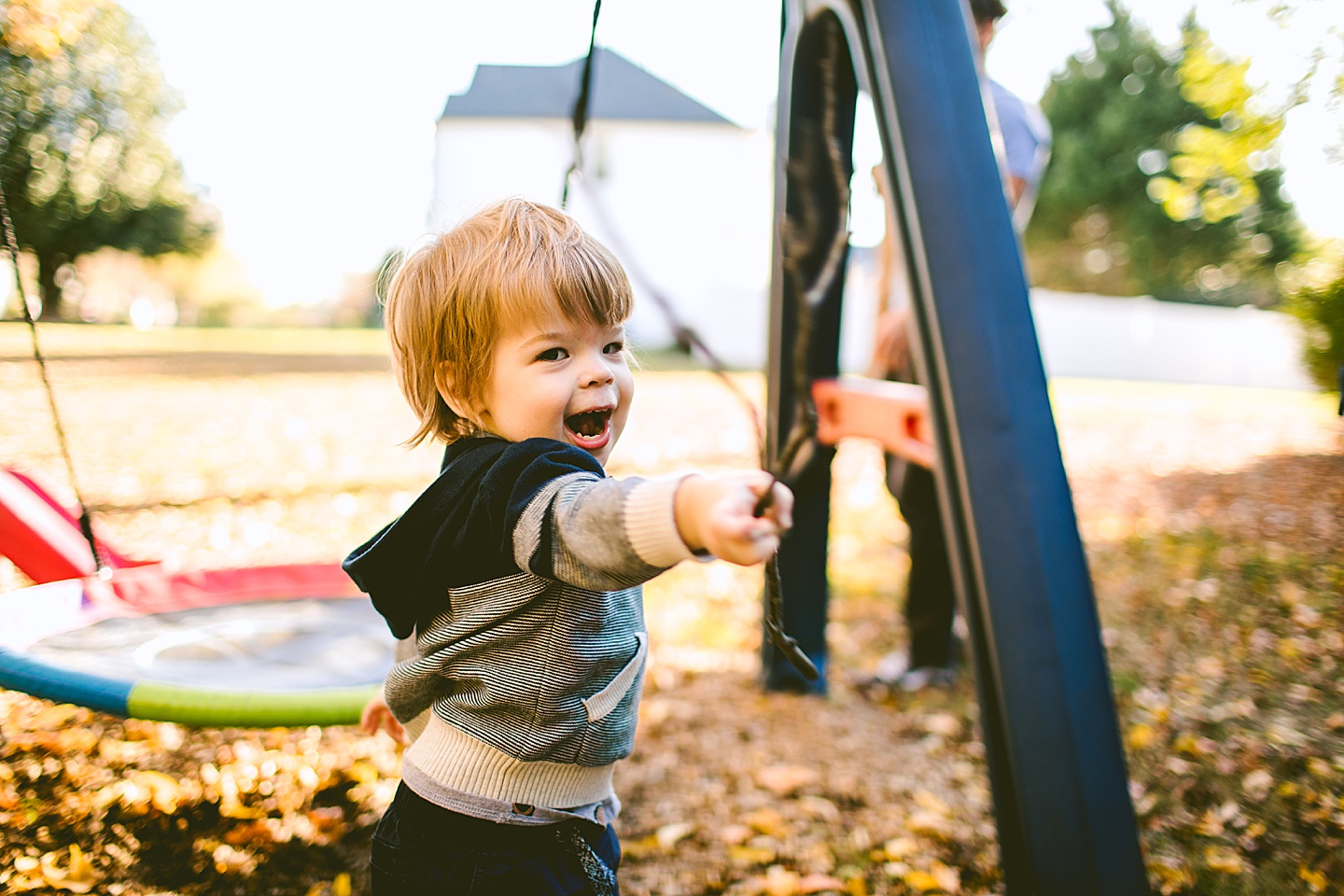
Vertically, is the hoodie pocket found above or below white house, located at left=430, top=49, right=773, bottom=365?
below

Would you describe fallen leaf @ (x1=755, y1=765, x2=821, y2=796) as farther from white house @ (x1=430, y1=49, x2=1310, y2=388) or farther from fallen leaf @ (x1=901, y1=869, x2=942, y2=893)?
white house @ (x1=430, y1=49, x2=1310, y2=388)

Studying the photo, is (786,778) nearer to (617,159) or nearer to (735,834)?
(735,834)

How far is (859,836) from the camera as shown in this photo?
2.20 meters

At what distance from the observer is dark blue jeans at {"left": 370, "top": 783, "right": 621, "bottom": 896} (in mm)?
1152

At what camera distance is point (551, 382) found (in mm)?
1107

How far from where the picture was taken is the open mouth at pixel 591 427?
1.16 metres

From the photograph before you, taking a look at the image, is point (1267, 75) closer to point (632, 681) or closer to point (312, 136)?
A: point (632, 681)

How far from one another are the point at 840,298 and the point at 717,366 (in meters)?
1.63

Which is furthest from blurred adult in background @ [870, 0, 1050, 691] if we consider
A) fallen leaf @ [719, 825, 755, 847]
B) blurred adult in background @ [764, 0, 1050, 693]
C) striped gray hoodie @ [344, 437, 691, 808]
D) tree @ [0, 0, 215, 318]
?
tree @ [0, 0, 215, 318]

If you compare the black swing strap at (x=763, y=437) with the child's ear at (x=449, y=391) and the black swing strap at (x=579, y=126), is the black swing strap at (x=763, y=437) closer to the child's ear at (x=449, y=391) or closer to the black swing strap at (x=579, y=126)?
the child's ear at (x=449, y=391)

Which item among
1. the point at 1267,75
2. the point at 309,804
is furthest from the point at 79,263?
the point at 1267,75

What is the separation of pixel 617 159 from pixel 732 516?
5771 mm

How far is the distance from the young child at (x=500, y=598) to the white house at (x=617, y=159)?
0.37ft

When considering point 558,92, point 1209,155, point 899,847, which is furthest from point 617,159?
point 899,847
